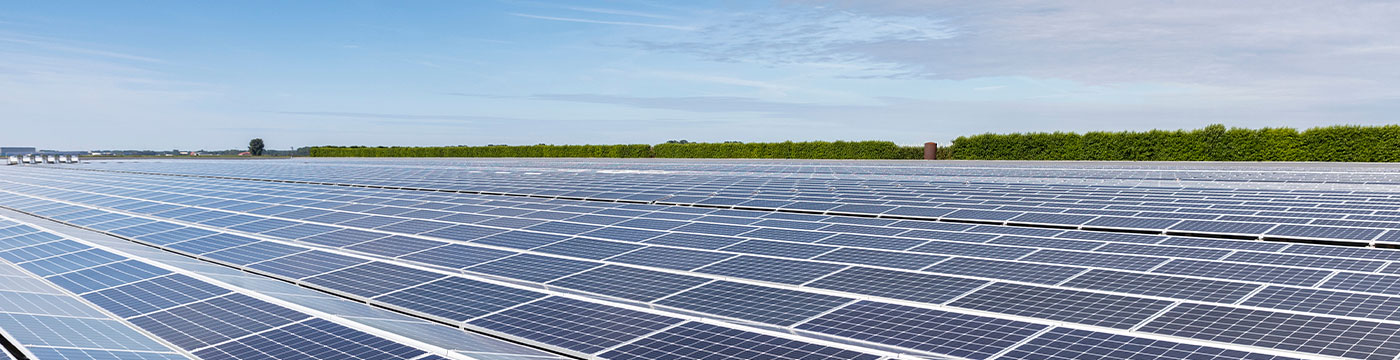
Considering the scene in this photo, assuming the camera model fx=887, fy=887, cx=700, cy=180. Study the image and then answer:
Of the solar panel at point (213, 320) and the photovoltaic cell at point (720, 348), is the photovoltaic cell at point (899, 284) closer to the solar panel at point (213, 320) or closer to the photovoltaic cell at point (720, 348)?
the photovoltaic cell at point (720, 348)

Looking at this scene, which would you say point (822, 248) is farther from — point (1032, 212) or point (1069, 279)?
point (1032, 212)

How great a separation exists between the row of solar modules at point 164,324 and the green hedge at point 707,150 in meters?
55.6

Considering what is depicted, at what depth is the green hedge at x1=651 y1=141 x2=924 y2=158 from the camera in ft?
208

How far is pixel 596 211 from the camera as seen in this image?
61.5ft

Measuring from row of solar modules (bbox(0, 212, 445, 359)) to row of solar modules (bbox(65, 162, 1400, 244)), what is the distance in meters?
10.9

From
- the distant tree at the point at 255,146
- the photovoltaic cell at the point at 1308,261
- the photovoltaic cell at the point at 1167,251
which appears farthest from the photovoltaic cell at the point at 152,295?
the distant tree at the point at 255,146

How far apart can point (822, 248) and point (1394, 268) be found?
23.0ft

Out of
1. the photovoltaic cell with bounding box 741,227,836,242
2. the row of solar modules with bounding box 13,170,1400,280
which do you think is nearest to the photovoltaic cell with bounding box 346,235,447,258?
the row of solar modules with bounding box 13,170,1400,280

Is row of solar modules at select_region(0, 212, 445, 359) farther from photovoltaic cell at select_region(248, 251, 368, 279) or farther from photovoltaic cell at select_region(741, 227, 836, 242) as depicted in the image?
photovoltaic cell at select_region(741, 227, 836, 242)

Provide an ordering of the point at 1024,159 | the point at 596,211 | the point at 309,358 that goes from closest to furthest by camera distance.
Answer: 1. the point at 309,358
2. the point at 596,211
3. the point at 1024,159

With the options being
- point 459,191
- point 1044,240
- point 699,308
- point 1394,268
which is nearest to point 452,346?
point 699,308

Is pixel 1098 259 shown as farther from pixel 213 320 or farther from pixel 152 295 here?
pixel 152 295

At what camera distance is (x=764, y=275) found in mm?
10844

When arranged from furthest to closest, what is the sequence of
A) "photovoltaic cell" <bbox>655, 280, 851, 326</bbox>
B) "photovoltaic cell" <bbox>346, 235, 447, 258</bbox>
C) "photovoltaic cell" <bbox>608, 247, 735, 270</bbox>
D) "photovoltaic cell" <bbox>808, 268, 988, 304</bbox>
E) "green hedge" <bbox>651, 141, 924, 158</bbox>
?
"green hedge" <bbox>651, 141, 924, 158</bbox> < "photovoltaic cell" <bbox>346, 235, 447, 258</bbox> < "photovoltaic cell" <bbox>608, 247, 735, 270</bbox> < "photovoltaic cell" <bbox>808, 268, 988, 304</bbox> < "photovoltaic cell" <bbox>655, 280, 851, 326</bbox>
